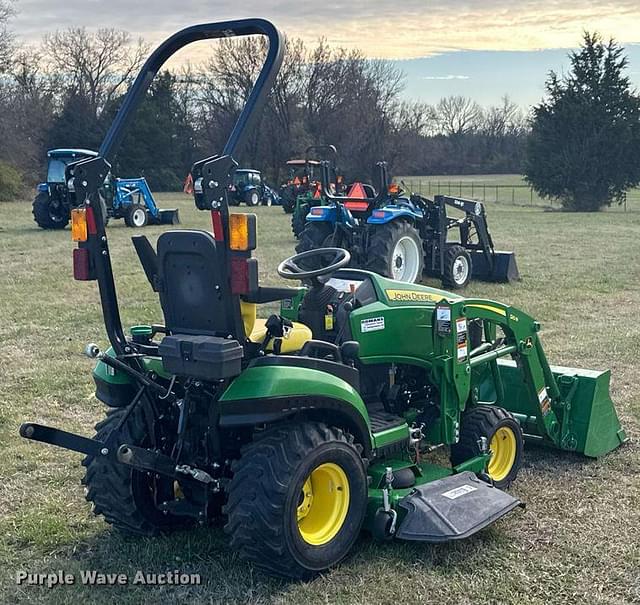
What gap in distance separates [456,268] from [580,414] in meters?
7.34

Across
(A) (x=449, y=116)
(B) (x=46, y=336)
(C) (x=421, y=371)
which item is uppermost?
(A) (x=449, y=116)

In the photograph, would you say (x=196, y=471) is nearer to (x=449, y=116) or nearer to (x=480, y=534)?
(x=480, y=534)

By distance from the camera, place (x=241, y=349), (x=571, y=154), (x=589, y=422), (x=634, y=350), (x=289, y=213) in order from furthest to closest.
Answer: (x=571, y=154) → (x=289, y=213) → (x=634, y=350) → (x=589, y=422) → (x=241, y=349)

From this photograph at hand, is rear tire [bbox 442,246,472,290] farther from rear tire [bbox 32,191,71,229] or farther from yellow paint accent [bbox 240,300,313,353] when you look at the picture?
rear tire [bbox 32,191,71,229]

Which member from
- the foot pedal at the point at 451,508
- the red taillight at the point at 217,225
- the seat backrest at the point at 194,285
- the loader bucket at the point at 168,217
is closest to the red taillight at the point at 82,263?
the seat backrest at the point at 194,285

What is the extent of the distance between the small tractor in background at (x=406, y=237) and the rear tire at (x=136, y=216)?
10551mm

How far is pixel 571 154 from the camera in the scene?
3591cm

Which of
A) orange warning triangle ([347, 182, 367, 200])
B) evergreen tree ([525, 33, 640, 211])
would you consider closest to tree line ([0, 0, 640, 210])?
evergreen tree ([525, 33, 640, 211])

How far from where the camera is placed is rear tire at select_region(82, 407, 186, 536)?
12.7 feet

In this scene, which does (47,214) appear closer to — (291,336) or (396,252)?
(396,252)

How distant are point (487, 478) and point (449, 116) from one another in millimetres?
84392

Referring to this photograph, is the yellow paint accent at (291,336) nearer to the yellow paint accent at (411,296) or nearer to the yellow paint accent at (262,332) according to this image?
the yellow paint accent at (262,332)

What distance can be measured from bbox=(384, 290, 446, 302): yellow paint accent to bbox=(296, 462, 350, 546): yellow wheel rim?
1150 millimetres

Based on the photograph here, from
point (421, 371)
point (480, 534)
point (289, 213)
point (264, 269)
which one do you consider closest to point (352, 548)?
point (480, 534)
